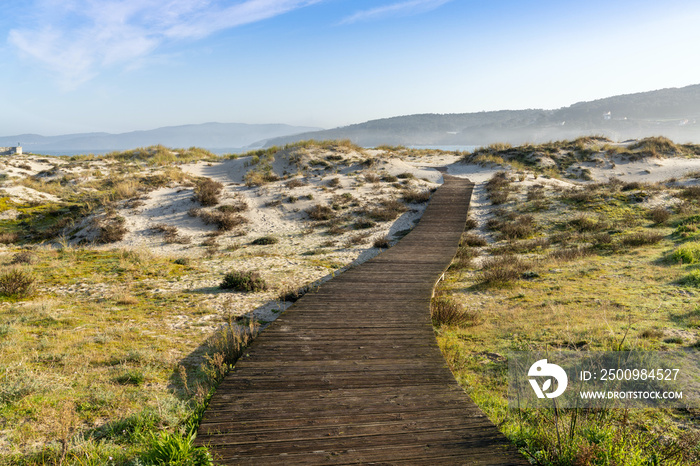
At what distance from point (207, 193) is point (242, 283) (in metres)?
15.1

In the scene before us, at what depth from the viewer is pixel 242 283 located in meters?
11.5

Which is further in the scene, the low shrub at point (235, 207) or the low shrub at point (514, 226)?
the low shrub at point (235, 207)

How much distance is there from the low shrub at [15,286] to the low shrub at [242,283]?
5509 millimetres

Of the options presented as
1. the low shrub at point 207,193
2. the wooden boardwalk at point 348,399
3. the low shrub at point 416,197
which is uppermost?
the low shrub at point 207,193

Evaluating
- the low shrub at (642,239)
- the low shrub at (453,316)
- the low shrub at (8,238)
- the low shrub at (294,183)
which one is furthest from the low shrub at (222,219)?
the low shrub at (642,239)

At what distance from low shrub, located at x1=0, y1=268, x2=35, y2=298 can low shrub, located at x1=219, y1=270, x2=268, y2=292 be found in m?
5.51

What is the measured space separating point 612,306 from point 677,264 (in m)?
4.98

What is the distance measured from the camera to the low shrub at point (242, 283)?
11.5 m

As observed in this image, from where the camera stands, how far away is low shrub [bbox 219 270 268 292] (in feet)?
37.7

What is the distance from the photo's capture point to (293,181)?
28266 mm

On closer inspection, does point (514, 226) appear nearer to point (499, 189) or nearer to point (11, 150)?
point (499, 189)

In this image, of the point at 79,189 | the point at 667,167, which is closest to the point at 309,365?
the point at 79,189

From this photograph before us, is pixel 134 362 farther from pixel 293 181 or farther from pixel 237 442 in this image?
pixel 293 181

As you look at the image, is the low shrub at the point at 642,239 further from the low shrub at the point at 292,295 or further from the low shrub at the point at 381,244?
the low shrub at the point at 292,295
